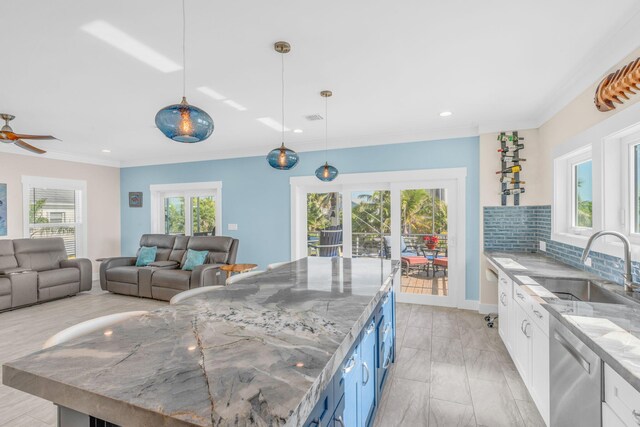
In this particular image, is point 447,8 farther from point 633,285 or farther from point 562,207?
point 562,207

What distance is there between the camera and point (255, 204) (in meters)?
5.68

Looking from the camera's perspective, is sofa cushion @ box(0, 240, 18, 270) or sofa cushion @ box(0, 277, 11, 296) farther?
sofa cushion @ box(0, 240, 18, 270)

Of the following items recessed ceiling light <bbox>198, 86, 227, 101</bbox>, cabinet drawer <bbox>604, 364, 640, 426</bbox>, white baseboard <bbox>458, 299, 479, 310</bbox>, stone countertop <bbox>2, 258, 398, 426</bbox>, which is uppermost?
recessed ceiling light <bbox>198, 86, 227, 101</bbox>

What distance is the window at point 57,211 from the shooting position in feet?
18.0

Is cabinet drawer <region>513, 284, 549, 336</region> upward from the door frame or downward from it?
downward

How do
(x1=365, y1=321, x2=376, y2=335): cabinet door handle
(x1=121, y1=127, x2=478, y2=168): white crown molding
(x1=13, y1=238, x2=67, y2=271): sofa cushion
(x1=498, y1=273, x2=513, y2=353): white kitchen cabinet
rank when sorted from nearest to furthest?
(x1=365, y1=321, x2=376, y2=335): cabinet door handle < (x1=498, y1=273, x2=513, y2=353): white kitchen cabinet < (x1=121, y1=127, x2=478, y2=168): white crown molding < (x1=13, y1=238, x2=67, y2=271): sofa cushion

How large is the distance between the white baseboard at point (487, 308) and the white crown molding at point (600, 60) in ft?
8.06

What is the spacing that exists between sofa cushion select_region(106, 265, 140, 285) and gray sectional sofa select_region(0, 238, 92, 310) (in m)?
0.44

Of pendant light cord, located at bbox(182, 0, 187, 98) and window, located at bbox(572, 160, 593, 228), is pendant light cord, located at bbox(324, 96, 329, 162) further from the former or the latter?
window, located at bbox(572, 160, 593, 228)

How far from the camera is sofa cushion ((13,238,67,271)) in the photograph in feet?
16.3

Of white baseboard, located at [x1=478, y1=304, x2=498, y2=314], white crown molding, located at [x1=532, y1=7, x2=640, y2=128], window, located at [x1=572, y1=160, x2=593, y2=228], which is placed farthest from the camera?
white baseboard, located at [x1=478, y1=304, x2=498, y2=314]

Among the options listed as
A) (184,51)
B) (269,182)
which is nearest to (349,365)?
(184,51)

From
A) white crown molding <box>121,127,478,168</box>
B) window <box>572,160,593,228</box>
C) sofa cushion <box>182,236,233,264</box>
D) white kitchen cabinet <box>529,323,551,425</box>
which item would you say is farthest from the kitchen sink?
sofa cushion <box>182,236,233,264</box>

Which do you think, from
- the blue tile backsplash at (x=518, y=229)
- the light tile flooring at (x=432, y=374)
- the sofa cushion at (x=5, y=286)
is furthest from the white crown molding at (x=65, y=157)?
the blue tile backsplash at (x=518, y=229)
